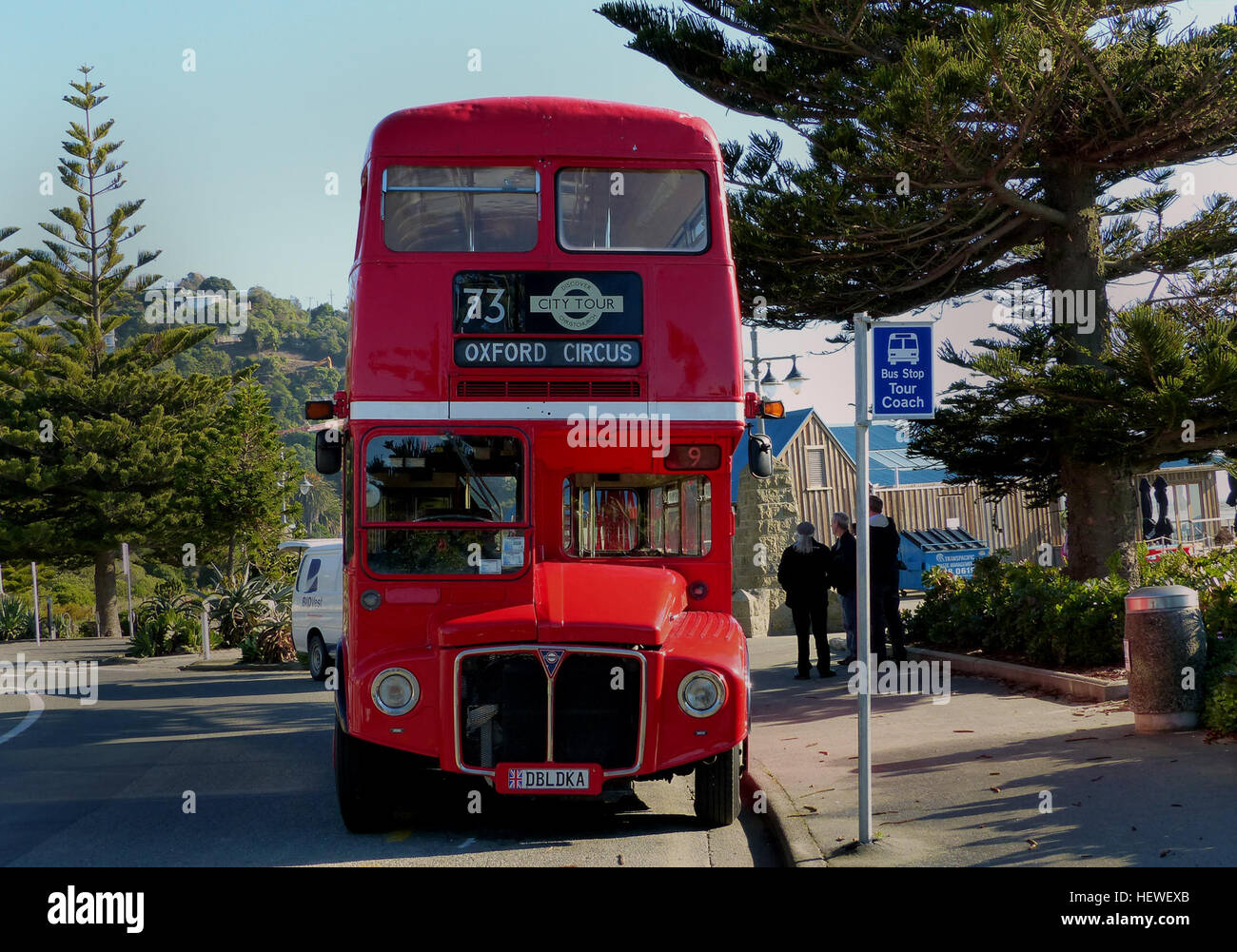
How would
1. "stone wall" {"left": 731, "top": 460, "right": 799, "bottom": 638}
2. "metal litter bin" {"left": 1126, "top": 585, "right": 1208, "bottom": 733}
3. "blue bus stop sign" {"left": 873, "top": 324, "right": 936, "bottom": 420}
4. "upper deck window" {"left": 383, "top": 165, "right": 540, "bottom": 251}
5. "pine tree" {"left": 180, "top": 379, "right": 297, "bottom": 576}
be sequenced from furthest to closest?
"pine tree" {"left": 180, "top": 379, "right": 297, "bottom": 576} → "stone wall" {"left": 731, "top": 460, "right": 799, "bottom": 638} → "metal litter bin" {"left": 1126, "top": 585, "right": 1208, "bottom": 733} → "upper deck window" {"left": 383, "top": 165, "right": 540, "bottom": 251} → "blue bus stop sign" {"left": 873, "top": 324, "right": 936, "bottom": 420}

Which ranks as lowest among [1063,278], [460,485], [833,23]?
[460,485]

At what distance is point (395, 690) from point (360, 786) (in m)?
0.75

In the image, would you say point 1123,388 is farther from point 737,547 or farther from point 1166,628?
point 737,547

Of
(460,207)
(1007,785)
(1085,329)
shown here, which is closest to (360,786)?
(460,207)

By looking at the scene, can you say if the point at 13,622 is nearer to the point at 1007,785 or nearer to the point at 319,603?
the point at 319,603

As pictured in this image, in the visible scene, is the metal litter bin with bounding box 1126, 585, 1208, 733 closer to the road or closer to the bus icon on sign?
the road

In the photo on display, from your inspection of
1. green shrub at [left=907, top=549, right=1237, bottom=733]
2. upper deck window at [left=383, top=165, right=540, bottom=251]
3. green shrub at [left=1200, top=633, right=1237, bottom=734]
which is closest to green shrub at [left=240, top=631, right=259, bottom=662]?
green shrub at [left=907, top=549, right=1237, bottom=733]

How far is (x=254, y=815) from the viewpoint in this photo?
8.91 meters

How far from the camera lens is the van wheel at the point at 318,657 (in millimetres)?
19141

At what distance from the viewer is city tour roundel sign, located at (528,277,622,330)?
8.55m

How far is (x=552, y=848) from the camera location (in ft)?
25.2

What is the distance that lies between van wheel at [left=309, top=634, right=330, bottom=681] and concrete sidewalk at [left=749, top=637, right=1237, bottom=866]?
8843mm

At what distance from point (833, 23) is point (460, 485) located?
8258 mm
